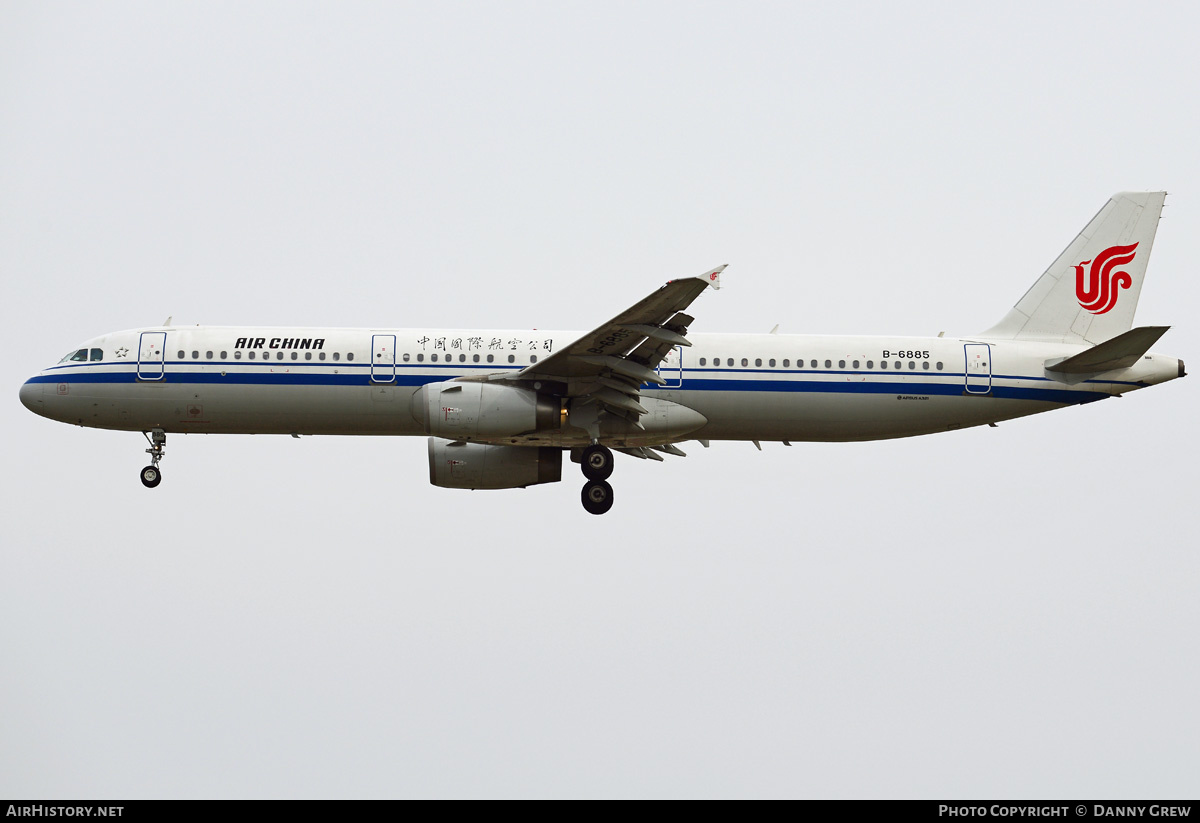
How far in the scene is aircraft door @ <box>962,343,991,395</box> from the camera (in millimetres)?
33969

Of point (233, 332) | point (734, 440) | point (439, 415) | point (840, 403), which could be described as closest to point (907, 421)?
point (840, 403)

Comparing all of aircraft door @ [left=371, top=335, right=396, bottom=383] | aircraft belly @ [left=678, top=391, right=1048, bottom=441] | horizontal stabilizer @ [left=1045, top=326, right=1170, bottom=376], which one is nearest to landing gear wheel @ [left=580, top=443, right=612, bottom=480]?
aircraft belly @ [left=678, top=391, right=1048, bottom=441]

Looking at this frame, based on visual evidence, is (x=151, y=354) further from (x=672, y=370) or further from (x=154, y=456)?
(x=672, y=370)

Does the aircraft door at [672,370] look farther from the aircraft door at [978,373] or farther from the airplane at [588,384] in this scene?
the aircraft door at [978,373]

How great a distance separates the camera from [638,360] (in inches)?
1262

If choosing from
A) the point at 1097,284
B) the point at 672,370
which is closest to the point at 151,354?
the point at 672,370

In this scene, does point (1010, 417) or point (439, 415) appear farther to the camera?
point (1010, 417)

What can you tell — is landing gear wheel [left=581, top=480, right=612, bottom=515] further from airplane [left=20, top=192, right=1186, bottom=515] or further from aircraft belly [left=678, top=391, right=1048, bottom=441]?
aircraft belly [left=678, top=391, right=1048, bottom=441]

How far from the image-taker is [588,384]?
107 ft

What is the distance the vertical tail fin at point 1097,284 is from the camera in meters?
35.3

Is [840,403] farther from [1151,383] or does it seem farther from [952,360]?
[1151,383]

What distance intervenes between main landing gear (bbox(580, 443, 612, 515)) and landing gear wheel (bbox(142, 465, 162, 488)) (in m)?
10.6

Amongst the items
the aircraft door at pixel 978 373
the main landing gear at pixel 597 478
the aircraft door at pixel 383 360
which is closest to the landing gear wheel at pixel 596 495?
the main landing gear at pixel 597 478

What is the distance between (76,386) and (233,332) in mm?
4025
